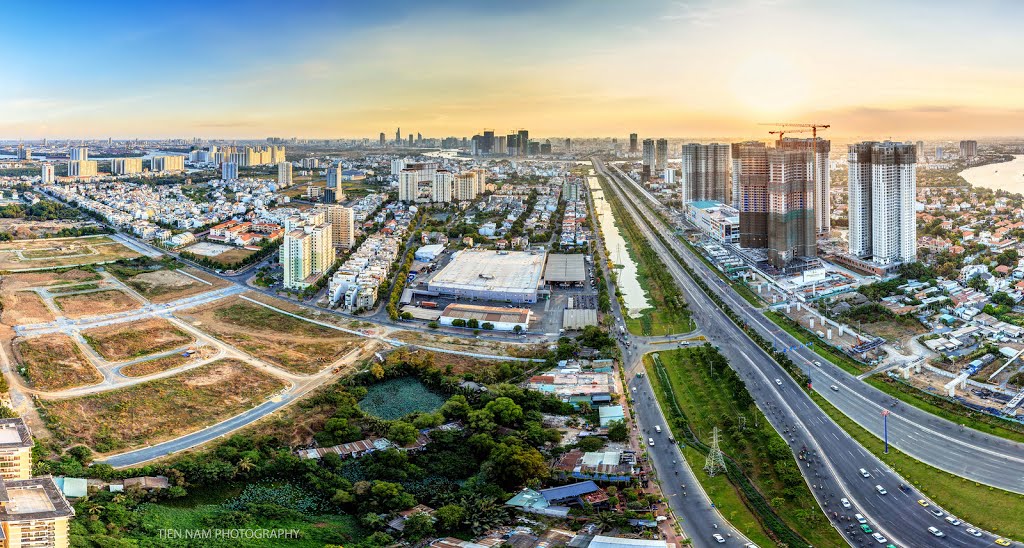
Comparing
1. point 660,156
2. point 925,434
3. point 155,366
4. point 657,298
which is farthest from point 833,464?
point 660,156

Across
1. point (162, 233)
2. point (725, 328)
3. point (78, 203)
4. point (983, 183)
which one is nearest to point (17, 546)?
point (725, 328)

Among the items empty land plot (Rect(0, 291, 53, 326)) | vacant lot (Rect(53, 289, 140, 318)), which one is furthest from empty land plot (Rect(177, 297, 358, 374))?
empty land plot (Rect(0, 291, 53, 326))

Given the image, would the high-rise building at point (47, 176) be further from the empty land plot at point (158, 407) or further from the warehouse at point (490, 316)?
the empty land plot at point (158, 407)

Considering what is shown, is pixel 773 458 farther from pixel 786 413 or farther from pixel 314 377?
pixel 314 377

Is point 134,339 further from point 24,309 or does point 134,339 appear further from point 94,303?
point 24,309

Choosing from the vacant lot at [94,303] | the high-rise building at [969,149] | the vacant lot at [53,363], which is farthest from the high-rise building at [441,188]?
the high-rise building at [969,149]

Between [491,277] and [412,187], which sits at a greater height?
[412,187]
